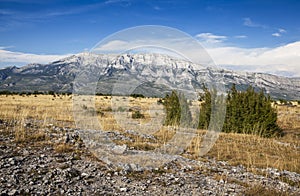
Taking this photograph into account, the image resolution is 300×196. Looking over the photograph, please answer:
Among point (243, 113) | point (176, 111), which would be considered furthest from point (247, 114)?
point (176, 111)

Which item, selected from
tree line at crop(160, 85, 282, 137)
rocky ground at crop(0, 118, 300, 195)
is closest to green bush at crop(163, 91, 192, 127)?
tree line at crop(160, 85, 282, 137)

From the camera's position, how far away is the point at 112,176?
26.8 feet

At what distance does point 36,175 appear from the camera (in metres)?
7.55

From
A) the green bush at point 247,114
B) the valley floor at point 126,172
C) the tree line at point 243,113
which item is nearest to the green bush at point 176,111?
the tree line at point 243,113

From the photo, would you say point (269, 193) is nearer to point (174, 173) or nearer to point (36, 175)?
point (174, 173)

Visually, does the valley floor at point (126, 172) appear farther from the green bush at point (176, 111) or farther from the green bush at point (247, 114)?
the green bush at point (176, 111)

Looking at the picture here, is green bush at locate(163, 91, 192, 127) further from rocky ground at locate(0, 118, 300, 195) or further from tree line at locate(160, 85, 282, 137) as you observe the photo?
rocky ground at locate(0, 118, 300, 195)

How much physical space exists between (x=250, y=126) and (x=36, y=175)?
16.4m

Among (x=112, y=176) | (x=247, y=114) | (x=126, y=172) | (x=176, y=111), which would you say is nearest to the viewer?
(x=112, y=176)

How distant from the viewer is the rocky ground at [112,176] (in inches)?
276

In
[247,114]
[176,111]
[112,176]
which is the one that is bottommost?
[112,176]

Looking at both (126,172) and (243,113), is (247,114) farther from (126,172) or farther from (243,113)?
(126,172)

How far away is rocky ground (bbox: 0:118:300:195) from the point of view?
23.0 feet

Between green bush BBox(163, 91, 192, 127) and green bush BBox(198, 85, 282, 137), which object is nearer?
green bush BBox(198, 85, 282, 137)
